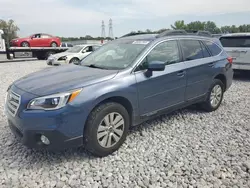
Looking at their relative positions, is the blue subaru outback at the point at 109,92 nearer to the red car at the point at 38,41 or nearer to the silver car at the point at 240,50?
the silver car at the point at 240,50

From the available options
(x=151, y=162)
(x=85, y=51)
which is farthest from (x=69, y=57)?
(x=151, y=162)

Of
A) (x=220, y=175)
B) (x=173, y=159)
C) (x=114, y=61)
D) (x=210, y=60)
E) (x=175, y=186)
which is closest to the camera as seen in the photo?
(x=175, y=186)

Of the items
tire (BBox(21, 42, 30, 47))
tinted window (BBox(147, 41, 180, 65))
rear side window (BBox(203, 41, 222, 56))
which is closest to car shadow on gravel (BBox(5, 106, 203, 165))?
tinted window (BBox(147, 41, 180, 65))

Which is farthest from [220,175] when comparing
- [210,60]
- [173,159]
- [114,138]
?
[210,60]

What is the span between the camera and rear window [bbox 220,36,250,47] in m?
8.10

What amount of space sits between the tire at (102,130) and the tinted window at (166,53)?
980 millimetres

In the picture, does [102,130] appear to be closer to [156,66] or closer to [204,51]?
[156,66]

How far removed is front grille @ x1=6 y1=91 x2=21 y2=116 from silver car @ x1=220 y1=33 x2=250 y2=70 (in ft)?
25.0

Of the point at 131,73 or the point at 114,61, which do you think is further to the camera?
the point at 114,61

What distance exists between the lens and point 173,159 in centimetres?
301

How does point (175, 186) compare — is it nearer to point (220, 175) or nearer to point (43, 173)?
point (220, 175)

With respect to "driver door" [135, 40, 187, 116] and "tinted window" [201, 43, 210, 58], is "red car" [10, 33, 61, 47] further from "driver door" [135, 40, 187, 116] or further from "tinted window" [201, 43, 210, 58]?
"driver door" [135, 40, 187, 116]

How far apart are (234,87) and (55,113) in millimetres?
6373

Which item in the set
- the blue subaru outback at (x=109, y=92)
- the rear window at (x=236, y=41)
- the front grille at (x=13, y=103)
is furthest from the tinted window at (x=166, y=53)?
the rear window at (x=236, y=41)
